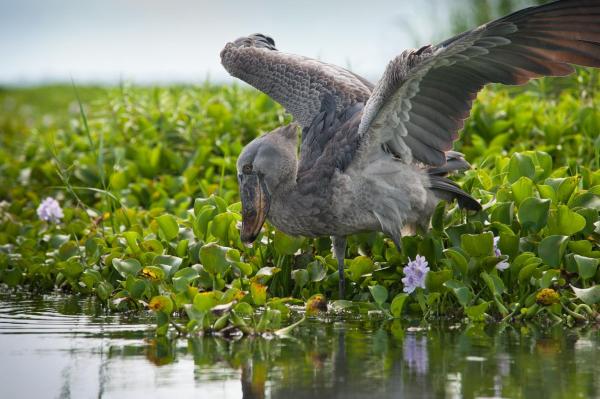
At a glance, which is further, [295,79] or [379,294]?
[295,79]

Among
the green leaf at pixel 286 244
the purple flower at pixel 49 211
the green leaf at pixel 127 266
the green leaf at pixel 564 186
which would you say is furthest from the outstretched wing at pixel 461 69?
the purple flower at pixel 49 211

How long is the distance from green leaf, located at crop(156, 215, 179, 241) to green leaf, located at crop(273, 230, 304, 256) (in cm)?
64

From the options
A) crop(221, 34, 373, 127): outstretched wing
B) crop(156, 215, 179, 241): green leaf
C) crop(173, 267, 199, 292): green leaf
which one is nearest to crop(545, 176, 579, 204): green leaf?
crop(221, 34, 373, 127): outstretched wing

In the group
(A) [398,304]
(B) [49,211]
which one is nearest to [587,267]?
(A) [398,304]

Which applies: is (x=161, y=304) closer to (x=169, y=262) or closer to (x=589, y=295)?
(x=169, y=262)

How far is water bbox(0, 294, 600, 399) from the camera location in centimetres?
368

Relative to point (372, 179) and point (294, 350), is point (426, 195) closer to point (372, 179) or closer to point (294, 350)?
point (372, 179)

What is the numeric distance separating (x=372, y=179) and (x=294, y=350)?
147 centimetres

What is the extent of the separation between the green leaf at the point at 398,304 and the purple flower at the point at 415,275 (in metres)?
0.04

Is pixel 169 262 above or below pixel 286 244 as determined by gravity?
below

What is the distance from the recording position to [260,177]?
5555 millimetres

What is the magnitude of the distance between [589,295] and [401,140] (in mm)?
1304

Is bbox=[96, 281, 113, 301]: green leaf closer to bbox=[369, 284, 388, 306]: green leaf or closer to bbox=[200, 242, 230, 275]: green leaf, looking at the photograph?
bbox=[200, 242, 230, 275]: green leaf

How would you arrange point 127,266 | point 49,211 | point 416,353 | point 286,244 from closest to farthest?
point 416,353 < point 127,266 < point 286,244 < point 49,211
